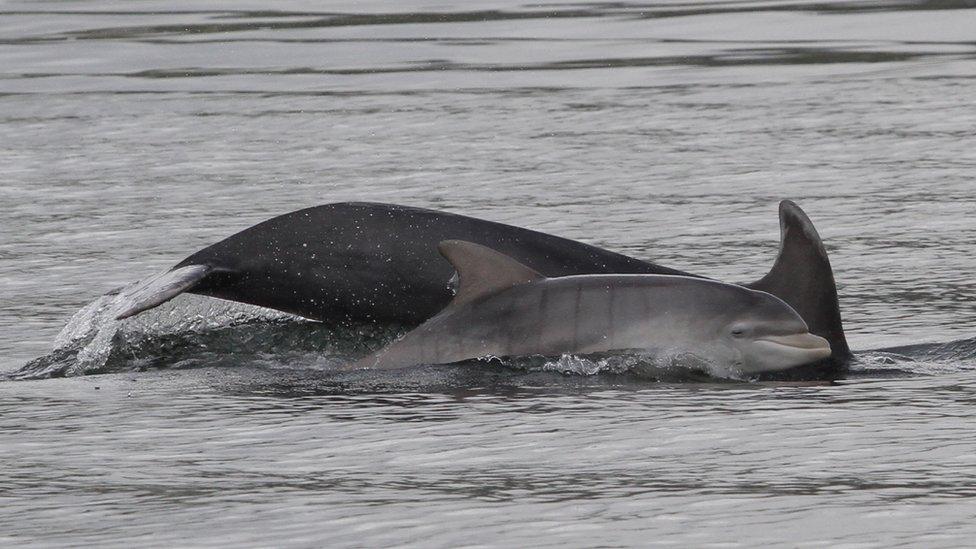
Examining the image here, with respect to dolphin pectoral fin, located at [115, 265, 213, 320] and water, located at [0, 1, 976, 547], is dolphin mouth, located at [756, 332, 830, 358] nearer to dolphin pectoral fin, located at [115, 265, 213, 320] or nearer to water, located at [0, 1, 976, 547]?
water, located at [0, 1, 976, 547]

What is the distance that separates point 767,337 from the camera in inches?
334

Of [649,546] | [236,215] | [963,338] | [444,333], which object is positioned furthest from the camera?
[236,215]

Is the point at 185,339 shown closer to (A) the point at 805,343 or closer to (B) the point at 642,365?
(B) the point at 642,365

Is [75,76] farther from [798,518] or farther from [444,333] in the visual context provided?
[798,518]

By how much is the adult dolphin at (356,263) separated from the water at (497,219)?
159 mm

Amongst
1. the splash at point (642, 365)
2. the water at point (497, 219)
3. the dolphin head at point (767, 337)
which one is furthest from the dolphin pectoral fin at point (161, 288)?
the dolphin head at point (767, 337)

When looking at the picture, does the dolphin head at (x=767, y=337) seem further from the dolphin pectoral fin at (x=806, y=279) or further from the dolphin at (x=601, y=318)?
the dolphin pectoral fin at (x=806, y=279)

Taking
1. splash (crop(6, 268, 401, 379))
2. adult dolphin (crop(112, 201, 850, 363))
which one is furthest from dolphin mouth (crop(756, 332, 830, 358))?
splash (crop(6, 268, 401, 379))

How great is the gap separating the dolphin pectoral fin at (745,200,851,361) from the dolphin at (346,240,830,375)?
13.5 inches

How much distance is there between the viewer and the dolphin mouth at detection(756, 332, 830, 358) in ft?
27.4

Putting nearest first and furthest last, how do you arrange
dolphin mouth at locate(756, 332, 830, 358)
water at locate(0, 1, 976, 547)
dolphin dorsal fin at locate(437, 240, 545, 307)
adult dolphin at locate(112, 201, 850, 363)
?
water at locate(0, 1, 976, 547) → dolphin mouth at locate(756, 332, 830, 358) → dolphin dorsal fin at locate(437, 240, 545, 307) → adult dolphin at locate(112, 201, 850, 363)

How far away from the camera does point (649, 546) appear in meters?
5.90

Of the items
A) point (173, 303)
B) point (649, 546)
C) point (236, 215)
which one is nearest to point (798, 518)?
point (649, 546)

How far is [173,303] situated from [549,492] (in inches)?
156
